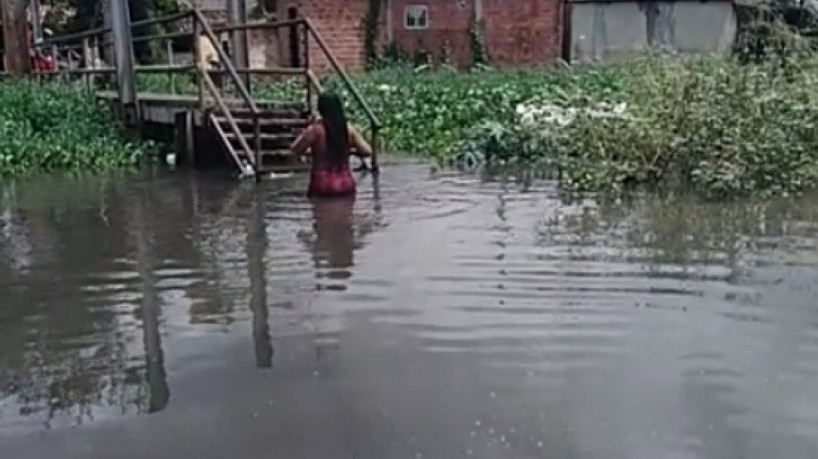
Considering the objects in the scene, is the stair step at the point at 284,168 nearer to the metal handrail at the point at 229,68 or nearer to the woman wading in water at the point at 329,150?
the metal handrail at the point at 229,68

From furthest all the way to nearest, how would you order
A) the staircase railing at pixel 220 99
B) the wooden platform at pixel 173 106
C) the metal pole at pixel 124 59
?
the metal pole at pixel 124 59, the wooden platform at pixel 173 106, the staircase railing at pixel 220 99

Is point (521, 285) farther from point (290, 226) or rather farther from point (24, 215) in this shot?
point (24, 215)

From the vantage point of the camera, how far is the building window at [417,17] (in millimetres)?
29266

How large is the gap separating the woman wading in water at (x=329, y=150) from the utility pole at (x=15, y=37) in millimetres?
11607

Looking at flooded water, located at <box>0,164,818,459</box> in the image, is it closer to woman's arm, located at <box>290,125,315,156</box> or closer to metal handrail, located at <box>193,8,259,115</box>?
woman's arm, located at <box>290,125,315,156</box>

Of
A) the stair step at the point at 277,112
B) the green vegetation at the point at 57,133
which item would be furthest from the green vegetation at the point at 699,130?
the green vegetation at the point at 57,133

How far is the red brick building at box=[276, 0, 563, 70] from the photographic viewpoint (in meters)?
29.1

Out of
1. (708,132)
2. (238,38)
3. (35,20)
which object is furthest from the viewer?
(35,20)

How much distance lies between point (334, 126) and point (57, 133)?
7.42m

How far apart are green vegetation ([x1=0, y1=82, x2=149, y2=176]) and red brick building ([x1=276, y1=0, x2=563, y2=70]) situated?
11.0m

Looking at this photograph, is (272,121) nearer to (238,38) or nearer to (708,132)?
(238,38)

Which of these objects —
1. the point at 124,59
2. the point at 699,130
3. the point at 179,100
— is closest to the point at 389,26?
the point at 124,59

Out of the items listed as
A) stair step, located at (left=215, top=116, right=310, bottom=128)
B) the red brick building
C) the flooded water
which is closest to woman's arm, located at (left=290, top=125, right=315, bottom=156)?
the flooded water

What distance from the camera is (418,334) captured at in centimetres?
654
